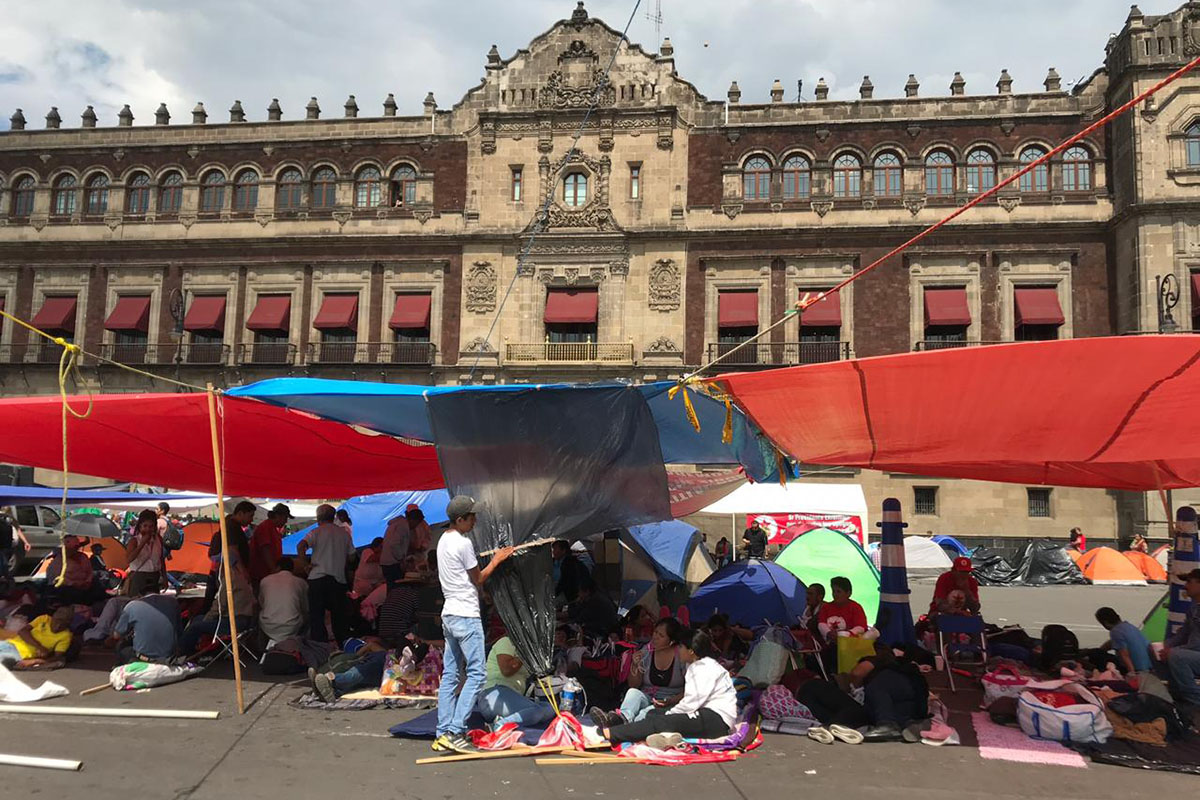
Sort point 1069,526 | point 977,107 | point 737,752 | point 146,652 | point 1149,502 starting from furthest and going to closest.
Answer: point 977,107 < point 1069,526 < point 1149,502 < point 146,652 < point 737,752

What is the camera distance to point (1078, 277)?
28.5 metres

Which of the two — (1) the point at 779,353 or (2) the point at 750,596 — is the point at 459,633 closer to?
Result: (2) the point at 750,596

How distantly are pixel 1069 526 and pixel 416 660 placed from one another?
2577 centimetres

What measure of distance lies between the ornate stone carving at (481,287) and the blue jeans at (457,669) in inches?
973

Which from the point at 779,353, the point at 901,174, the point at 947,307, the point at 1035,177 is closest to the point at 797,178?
the point at 901,174

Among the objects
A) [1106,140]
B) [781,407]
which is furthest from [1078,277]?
[781,407]

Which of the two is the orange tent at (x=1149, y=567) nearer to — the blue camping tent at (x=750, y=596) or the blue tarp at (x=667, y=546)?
the blue tarp at (x=667, y=546)

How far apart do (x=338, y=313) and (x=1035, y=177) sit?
2654 centimetres

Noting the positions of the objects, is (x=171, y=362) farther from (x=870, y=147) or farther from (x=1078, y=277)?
(x=1078, y=277)

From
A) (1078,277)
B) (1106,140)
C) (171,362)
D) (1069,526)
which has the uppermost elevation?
(1106,140)

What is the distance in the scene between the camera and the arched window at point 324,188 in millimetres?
32656

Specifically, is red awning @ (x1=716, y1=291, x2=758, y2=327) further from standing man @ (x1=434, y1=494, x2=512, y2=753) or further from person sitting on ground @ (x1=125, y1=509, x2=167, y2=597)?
standing man @ (x1=434, y1=494, x2=512, y2=753)

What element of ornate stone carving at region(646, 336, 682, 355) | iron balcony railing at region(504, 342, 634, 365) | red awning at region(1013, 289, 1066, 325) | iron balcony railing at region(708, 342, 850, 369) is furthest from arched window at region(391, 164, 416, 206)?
red awning at region(1013, 289, 1066, 325)

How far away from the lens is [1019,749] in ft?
22.9
